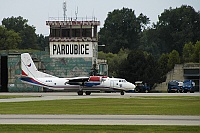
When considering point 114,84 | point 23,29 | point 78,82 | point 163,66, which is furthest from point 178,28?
point 114,84

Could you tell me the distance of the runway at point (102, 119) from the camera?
32.9 metres

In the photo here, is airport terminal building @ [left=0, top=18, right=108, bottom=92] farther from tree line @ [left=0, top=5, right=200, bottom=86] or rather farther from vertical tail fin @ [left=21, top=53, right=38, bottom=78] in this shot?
tree line @ [left=0, top=5, right=200, bottom=86]

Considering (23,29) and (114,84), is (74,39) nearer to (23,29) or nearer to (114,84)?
(114,84)

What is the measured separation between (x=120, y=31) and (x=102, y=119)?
134989mm

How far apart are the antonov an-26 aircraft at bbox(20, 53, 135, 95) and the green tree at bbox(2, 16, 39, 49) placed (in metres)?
85.9

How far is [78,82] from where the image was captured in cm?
7862

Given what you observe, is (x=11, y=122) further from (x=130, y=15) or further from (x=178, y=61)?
(x=130, y=15)

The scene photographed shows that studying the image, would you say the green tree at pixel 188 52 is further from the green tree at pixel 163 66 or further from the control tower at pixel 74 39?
the control tower at pixel 74 39

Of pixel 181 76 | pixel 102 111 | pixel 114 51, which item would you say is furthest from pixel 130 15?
pixel 102 111

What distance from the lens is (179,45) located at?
539 ft

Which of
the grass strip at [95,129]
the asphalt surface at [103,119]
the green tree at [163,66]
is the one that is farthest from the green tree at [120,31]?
the grass strip at [95,129]

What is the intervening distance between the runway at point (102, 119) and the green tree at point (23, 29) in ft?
432

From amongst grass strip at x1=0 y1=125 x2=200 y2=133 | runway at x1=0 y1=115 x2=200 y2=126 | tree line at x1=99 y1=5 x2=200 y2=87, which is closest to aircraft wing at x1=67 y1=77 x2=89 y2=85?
runway at x1=0 y1=115 x2=200 y2=126

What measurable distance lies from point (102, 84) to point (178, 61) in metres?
59.9
